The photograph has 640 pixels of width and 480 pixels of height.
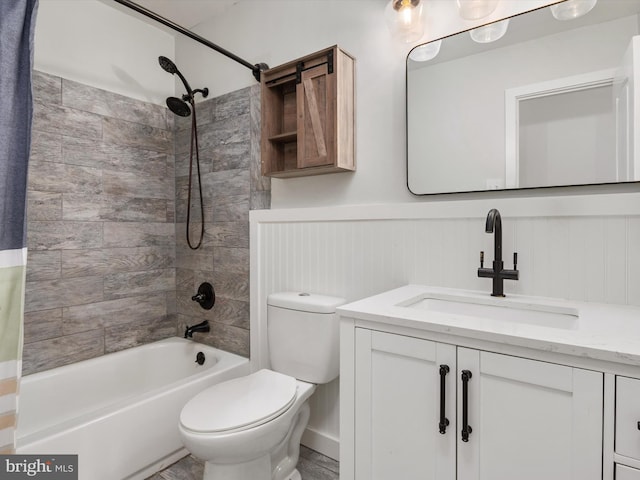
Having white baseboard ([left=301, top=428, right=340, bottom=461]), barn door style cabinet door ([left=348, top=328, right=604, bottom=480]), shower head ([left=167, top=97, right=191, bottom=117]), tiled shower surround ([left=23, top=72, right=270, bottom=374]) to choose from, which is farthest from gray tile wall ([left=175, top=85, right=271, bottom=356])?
barn door style cabinet door ([left=348, top=328, right=604, bottom=480])

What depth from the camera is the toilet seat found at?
49.9 inches

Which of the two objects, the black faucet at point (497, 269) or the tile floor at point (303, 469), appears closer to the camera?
the black faucet at point (497, 269)

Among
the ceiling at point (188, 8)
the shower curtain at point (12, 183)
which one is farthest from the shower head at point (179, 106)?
the shower curtain at point (12, 183)

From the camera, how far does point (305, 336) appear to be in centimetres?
163

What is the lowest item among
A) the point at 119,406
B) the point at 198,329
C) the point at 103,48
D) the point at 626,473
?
the point at 119,406

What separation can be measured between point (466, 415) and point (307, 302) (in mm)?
875

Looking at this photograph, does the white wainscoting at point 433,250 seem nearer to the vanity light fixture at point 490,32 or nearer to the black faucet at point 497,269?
the black faucet at point 497,269

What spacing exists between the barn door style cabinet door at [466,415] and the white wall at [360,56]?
827 mm

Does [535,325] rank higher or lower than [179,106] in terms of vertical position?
lower

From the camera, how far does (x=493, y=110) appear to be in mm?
1391

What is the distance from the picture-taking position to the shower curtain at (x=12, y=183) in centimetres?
99

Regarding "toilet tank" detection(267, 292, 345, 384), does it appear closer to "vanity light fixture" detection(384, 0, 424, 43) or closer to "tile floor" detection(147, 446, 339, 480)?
"tile floor" detection(147, 446, 339, 480)

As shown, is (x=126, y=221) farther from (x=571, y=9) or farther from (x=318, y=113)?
(x=571, y=9)

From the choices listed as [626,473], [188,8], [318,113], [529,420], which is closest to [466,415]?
[529,420]
